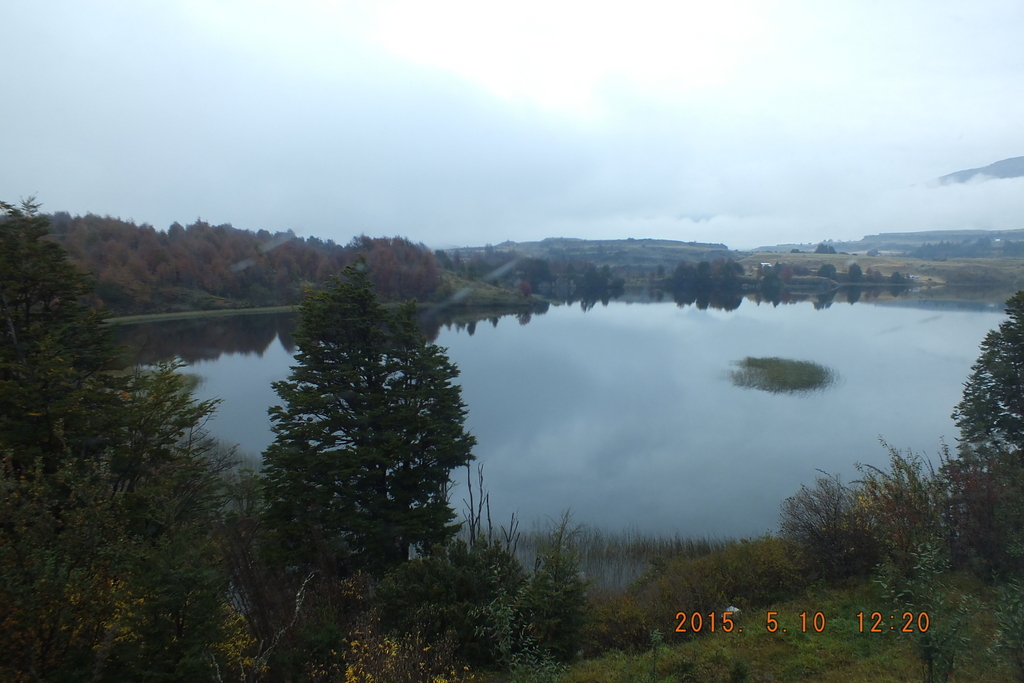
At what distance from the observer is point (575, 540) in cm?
1113

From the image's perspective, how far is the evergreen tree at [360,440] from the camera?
8422 mm

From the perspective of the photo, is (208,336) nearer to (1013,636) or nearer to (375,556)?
(375,556)

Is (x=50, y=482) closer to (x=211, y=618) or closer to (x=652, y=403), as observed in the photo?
(x=211, y=618)

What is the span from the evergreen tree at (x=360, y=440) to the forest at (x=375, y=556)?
45 mm

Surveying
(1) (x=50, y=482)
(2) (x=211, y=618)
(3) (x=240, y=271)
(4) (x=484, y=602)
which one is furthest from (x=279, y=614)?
(3) (x=240, y=271)

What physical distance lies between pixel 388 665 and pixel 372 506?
15.6ft

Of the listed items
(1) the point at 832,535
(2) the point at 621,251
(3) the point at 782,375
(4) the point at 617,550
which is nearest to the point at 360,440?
(4) the point at 617,550

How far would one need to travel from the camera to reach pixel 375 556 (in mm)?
8516

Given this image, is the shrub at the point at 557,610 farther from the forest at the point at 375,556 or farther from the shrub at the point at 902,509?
the shrub at the point at 902,509

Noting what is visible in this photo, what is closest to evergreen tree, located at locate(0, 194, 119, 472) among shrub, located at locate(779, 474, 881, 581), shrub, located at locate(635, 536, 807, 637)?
shrub, located at locate(635, 536, 807, 637)

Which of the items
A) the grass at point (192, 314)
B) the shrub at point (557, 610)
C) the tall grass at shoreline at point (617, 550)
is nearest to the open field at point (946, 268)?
the tall grass at shoreline at point (617, 550)

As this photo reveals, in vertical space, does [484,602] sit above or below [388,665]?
below

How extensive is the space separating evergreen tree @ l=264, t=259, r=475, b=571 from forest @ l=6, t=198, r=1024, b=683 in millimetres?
45

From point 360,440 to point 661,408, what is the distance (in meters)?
15.1
